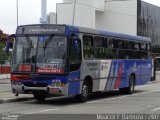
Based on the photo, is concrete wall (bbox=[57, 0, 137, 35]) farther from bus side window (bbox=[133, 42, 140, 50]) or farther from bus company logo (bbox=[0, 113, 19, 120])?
bus company logo (bbox=[0, 113, 19, 120])

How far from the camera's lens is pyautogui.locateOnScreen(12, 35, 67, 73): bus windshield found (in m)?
17.6

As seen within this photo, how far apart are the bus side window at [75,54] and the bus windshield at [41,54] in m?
0.41

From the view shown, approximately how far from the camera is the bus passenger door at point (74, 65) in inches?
705

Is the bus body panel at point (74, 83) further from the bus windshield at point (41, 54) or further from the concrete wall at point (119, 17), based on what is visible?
the concrete wall at point (119, 17)

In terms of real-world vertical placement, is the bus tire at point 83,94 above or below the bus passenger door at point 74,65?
below

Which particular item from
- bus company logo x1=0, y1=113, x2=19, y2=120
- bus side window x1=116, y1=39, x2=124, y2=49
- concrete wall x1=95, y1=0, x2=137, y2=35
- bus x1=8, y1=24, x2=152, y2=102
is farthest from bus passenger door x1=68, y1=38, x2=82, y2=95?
concrete wall x1=95, y1=0, x2=137, y2=35

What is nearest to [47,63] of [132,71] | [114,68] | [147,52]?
[114,68]

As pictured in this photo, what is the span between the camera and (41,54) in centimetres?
1783

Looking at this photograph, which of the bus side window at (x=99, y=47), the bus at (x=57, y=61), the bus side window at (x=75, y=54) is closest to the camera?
the bus at (x=57, y=61)

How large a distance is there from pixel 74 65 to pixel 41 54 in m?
1.38

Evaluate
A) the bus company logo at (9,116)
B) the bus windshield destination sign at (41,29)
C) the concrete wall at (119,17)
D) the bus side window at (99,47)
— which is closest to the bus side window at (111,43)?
the bus side window at (99,47)

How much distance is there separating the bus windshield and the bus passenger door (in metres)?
0.41

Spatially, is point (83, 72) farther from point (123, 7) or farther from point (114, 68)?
point (123, 7)

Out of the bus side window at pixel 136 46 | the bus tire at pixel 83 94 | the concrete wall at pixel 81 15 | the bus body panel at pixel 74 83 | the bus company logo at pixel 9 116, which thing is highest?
the concrete wall at pixel 81 15
